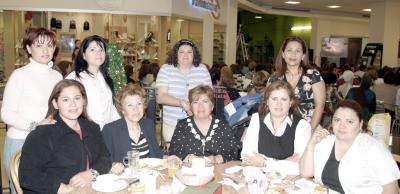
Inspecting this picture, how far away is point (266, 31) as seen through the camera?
2003 centimetres

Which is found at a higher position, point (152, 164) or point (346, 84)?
point (346, 84)

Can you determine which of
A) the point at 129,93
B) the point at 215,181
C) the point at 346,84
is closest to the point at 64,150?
the point at 129,93

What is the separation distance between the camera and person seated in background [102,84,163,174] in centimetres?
293

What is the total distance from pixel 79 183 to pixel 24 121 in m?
0.74

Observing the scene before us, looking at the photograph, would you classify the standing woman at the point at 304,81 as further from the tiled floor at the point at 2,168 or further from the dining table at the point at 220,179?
the tiled floor at the point at 2,168

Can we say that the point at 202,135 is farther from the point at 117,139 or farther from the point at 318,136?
the point at 318,136

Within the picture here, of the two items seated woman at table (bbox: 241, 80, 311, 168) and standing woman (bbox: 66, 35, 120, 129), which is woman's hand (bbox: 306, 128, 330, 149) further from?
standing woman (bbox: 66, 35, 120, 129)

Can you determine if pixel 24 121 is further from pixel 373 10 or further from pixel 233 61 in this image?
pixel 373 10

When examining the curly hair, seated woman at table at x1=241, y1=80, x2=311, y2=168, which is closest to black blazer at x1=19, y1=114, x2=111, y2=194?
seated woman at table at x1=241, y1=80, x2=311, y2=168

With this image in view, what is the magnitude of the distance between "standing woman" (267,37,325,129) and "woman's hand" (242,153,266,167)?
949mm

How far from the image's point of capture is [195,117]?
3121mm

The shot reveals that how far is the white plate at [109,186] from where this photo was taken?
2.18m

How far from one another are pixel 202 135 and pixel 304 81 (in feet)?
3.57

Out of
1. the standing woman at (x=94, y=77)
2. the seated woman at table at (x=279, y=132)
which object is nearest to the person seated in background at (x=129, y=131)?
the standing woman at (x=94, y=77)
